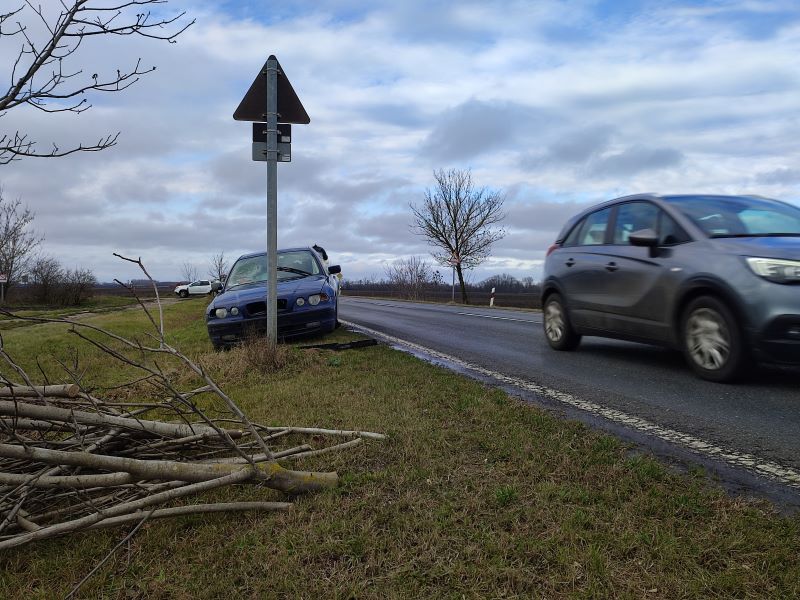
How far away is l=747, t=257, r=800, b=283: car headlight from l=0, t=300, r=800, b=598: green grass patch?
210cm

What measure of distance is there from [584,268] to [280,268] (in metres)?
4.94

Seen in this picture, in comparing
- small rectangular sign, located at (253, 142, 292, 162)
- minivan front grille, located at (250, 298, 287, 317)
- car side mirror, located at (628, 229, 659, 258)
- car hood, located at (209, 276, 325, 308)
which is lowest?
minivan front grille, located at (250, 298, 287, 317)

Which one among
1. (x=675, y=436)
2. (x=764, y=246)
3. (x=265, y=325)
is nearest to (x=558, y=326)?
(x=764, y=246)

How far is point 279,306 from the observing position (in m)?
7.89

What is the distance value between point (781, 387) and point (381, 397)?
3.11 metres

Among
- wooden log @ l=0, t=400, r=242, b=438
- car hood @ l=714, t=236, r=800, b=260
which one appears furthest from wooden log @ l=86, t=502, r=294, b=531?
car hood @ l=714, t=236, r=800, b=260

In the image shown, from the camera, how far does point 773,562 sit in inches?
75.7

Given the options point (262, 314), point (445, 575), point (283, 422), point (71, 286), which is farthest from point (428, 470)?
point (71, 286)

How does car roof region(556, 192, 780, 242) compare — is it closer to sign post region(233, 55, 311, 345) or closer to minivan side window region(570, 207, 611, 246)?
minivan side window region(570, 207, 611, 246)

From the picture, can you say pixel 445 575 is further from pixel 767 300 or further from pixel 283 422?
pixel 767 300

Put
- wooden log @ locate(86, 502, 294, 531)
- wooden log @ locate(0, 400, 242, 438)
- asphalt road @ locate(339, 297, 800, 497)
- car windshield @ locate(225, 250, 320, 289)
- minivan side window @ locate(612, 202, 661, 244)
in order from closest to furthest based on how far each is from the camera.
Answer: wooden log @ locate(86, 502, 294, 531)
wooden log @ locate(0, 400, 242, 438)
asphalt road @ locate(339, 297, 800, 497)
minivan side window @ locate(612, 202, 661, 244)
car windshield @ locate(225, 250, 320, 289)

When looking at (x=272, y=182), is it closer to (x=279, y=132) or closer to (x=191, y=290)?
(x=279, y=132)

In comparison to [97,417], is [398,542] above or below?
below

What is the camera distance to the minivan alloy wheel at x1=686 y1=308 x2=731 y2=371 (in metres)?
4.59
